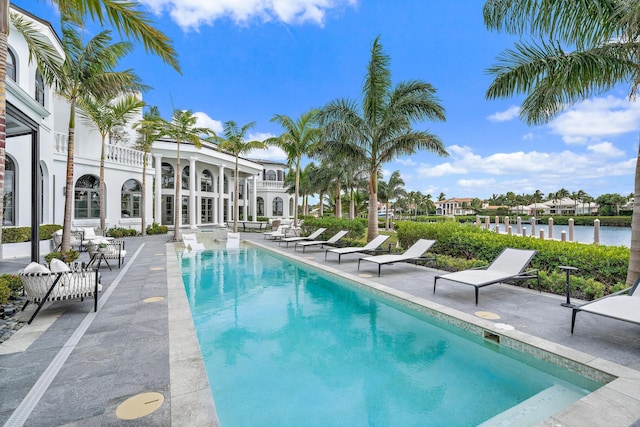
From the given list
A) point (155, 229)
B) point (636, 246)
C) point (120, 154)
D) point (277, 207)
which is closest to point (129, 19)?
point (636, 246)

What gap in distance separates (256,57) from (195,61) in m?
5.80

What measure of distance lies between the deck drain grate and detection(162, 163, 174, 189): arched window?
86.9 ft

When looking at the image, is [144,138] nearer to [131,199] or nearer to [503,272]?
[131,199]

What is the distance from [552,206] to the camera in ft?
206

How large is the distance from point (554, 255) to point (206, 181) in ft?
90.2

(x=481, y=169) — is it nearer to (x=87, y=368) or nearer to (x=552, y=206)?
(x=552, y=206)

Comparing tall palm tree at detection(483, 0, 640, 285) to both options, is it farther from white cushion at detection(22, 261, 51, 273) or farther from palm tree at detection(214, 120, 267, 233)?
palm tree at detection(214, 120, 267, 233)

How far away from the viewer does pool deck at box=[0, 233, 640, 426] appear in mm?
2615

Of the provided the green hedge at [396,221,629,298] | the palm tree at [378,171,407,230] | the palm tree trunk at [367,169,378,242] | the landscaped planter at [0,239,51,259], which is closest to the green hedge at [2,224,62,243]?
the landscaped planter at [0,239,51,259]

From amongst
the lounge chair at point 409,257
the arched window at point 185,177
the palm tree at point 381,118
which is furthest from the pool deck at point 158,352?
the arched window at point 185,177

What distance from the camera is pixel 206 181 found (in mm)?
29016

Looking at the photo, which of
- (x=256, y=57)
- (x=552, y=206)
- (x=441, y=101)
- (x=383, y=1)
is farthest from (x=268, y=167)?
(x=552, y=206)

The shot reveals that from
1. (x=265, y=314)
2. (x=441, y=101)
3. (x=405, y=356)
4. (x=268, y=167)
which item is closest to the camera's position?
(x=405, y=356)

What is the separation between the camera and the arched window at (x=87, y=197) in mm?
17328
